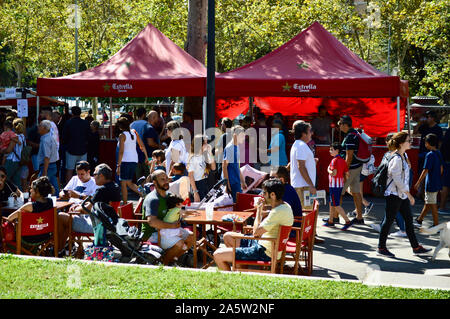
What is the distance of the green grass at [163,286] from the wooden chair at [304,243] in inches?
25.7

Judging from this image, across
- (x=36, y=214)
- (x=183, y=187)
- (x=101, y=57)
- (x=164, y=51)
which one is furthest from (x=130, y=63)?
(x=101, y=57)

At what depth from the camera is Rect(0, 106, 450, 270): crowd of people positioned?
7.34m

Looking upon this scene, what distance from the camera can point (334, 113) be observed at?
18.6 meters

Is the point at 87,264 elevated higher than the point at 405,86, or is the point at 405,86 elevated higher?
the point at 405,86

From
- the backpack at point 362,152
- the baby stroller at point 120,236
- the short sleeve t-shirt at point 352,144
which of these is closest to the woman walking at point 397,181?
the short sleeve t-shirt at point 352,144

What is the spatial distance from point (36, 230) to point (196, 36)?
9700 mm

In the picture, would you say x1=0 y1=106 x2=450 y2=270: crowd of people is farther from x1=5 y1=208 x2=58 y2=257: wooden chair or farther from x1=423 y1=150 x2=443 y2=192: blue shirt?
x1=5 y1=208 x2=58 y2=257: wooden chair

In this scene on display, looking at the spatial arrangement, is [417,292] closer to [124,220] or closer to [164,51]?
[124,220]

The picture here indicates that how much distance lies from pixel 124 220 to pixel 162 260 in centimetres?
72

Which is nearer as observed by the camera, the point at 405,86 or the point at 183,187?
the point at 183,187

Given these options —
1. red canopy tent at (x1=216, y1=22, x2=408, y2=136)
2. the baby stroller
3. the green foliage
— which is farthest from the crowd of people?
the green foliage

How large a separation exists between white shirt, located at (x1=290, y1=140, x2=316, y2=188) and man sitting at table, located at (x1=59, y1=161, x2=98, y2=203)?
9.64 feet

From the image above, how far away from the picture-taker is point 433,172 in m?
10.4

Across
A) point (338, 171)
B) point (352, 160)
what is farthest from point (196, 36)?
point (338, 171)
